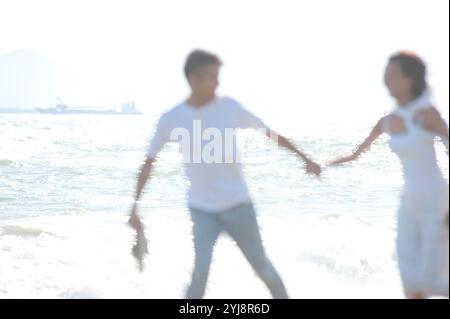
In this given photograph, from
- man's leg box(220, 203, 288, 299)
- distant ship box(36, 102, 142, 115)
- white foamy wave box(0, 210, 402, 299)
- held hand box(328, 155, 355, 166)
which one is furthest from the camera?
distant ship box(36, 102, 142, 115)

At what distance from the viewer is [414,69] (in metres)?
3.39

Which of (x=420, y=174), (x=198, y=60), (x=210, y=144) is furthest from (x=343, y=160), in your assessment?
(x=198, y=60)

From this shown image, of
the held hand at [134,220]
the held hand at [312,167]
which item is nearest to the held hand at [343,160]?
the held hand at [312,167]

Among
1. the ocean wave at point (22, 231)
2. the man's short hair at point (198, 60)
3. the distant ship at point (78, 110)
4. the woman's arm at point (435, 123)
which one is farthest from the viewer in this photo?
the distant ship at point (78, 110)

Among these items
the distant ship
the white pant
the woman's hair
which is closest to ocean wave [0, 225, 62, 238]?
the white pant

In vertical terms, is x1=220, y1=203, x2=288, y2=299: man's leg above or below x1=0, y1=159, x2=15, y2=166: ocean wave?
above

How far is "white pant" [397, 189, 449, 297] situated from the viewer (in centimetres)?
341

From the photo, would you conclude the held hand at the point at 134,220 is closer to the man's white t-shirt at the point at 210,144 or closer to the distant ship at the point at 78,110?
the man's white t-shirt at the point at 210,144

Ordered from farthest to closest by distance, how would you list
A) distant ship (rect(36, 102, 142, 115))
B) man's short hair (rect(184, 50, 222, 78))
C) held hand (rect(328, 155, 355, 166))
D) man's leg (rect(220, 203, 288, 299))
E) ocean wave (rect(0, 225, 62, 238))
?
distant ship (rect(36, 102, 142, 115)) < ocean wave (rect(0, 225, 62, 238)) < held hand (rect(328, 155, 355, 166)) < man's leg (rect(220, 203, 288, 299)) < man's short hair (rect(184, 50, 222, 78))

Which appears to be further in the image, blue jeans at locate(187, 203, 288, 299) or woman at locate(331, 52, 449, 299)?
blue jeans at locate(187, 203, 288, 299)

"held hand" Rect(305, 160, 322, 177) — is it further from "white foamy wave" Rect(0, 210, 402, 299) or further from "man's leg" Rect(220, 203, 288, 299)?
"white foamy wave" Rect(0, 210, 402, 299)

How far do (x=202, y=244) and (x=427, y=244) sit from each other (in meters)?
1.19

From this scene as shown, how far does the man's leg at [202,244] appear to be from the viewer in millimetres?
3724
